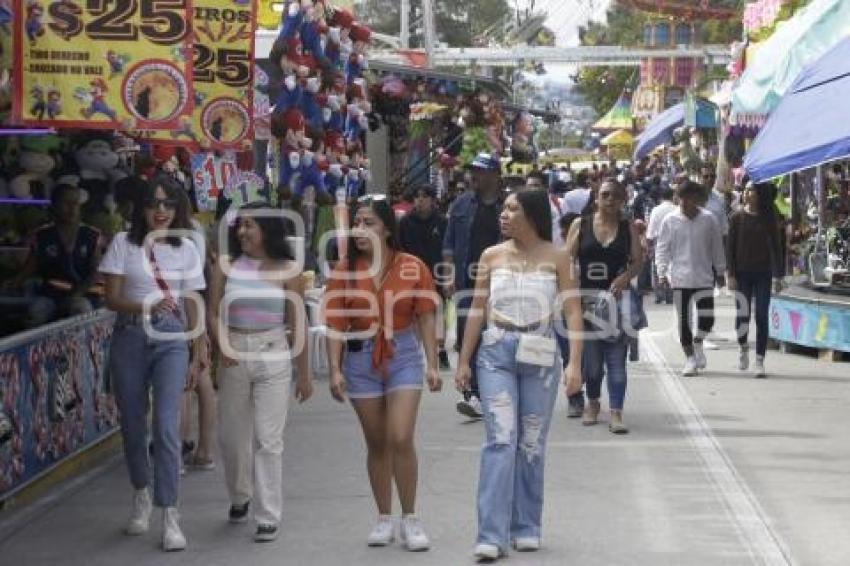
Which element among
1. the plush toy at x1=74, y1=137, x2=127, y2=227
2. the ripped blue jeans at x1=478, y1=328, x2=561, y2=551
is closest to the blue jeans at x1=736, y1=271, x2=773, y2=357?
the plush toy at x1=74, y1=137, x2=127, y2=227

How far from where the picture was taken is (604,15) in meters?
95.3

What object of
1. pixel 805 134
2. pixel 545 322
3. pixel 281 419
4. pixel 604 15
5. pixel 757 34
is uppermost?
pixel 604 15

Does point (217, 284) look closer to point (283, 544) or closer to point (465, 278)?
point (283, 544)

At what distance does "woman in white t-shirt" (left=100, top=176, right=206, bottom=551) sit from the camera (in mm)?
7805

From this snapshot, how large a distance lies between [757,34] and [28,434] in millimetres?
15067

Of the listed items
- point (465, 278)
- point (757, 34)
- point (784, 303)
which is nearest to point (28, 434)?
point (465, 278)

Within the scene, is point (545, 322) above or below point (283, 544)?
above

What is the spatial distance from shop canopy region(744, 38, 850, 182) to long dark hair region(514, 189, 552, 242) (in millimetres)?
4501

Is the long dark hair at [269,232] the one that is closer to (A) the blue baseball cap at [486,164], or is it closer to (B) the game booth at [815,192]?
(A) the blue baseball cap at [486,164]

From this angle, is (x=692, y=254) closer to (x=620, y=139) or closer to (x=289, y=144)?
(x=289, y=144)

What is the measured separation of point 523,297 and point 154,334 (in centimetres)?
178

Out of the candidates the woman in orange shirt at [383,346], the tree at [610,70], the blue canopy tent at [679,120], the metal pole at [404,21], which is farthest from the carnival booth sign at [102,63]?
the tree at [610,70]

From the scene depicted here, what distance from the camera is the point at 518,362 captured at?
24.4ft

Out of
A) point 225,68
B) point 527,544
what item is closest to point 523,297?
point 527,544
